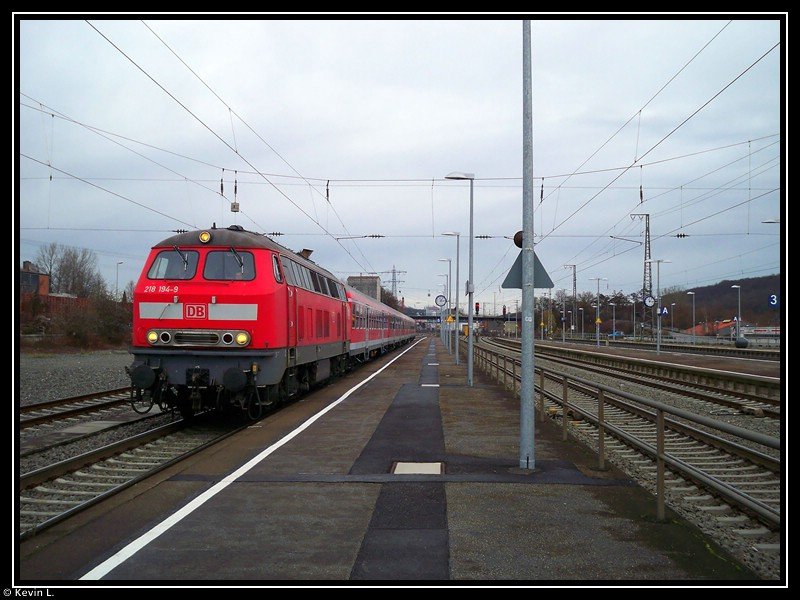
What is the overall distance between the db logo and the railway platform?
2620 mm

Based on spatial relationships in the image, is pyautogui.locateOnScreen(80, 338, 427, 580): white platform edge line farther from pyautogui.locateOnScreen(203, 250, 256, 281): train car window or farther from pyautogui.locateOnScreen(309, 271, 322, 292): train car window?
pyautogui.locateOnScreen(309, 271, 322, 292): train car window

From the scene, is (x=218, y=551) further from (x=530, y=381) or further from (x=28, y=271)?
(x=28, y=271)

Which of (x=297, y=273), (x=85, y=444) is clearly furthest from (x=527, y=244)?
(x=85, y=444)

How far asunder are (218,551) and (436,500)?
2245 mm

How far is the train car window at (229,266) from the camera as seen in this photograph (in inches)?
454

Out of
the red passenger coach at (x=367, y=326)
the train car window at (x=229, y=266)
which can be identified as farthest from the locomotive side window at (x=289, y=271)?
the red passenger coach at (x=367, y=326)

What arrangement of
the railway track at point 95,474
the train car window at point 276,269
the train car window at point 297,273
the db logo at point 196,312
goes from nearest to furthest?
the railway track at point 95,474, the db logo at point 196,312, the train car window at point 276,269, the train car window at point 297,273

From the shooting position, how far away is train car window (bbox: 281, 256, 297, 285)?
41.6 feet

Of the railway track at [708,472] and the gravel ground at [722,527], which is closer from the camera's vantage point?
the gravel ground at [722,527]

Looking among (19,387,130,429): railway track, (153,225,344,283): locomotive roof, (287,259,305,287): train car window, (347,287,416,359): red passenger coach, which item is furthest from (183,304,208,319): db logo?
(347,287,416,359): red passenger coach

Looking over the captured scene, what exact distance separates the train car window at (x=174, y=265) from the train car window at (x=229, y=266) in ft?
0.85

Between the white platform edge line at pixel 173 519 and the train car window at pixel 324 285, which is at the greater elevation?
the train car window at pixel 324 285

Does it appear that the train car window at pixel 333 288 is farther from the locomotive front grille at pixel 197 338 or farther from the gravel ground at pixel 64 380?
the locomotive front grille at pixel 197 338
